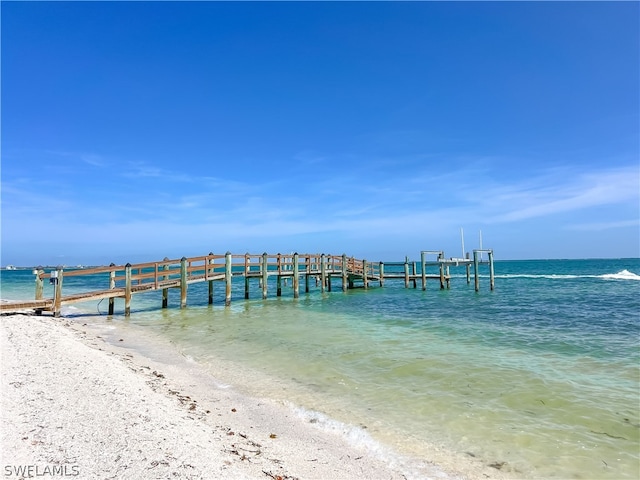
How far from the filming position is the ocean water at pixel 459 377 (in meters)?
5.43

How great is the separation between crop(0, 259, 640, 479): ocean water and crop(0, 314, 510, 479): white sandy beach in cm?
66

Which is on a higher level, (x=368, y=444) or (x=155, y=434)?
(x=155, y=434)

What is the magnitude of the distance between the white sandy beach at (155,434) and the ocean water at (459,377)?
0.66 meters

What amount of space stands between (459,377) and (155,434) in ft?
20.8

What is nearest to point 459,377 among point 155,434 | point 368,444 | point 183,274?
point 368,444

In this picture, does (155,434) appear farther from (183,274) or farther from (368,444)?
(183,274)

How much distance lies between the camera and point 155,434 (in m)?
4.50

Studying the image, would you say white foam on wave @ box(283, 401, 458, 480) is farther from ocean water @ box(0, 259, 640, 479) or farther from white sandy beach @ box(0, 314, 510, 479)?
ocean water @ box(0, 259, 640, 479)

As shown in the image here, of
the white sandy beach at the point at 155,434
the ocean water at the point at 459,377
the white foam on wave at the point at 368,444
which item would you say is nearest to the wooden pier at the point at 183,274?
the ocean water at the point at 459,377

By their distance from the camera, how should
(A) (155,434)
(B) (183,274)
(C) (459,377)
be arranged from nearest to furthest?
(A) (155,434) → (C) (459,377) → (B) (183,274)

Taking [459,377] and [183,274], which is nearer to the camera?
[459,377]

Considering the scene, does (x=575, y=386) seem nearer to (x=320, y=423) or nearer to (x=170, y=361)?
(x=320, y=423)

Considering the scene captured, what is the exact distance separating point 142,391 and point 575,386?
8.23 m

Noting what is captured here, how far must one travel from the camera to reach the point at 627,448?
17.7ft
